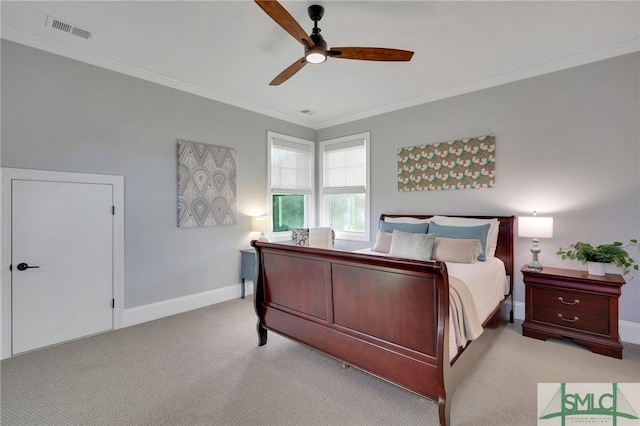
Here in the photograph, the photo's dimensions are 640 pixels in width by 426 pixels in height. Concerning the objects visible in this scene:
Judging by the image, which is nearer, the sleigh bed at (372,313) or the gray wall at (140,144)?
the sleigh bed at (372,313)

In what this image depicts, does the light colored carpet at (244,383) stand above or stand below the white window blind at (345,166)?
below

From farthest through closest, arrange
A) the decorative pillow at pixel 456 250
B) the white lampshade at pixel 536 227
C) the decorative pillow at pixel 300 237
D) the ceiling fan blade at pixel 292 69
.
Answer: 1. the decorative pillow at pixel 300 237
2. the decorative pillow at pixel 456 250
3. the white lampshade at pixel 536 227
4. the ceiling fan blade at pixel 292 69

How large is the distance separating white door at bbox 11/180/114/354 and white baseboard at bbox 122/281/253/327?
0.25 m

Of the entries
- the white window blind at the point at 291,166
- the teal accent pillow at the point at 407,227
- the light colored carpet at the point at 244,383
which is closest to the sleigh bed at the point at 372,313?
the light colored carpet at the point at 244,383

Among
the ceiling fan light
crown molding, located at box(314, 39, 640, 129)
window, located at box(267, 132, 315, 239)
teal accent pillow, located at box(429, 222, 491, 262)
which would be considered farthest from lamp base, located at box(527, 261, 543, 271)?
window, located at box(267, 132, 315, 239)

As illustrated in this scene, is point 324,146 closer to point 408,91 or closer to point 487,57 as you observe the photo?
point 408,91

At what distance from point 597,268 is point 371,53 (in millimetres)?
2917

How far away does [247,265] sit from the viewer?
4.36 m

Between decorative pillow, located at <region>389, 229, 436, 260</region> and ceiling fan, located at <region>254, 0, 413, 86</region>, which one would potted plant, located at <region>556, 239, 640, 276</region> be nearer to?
decorative pillow, located at <region>389, 229, 436, 260</region>

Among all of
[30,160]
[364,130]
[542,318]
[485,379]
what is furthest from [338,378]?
[364,130]

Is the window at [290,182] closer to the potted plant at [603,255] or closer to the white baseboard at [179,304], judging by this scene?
the white baseboard at [179,304]

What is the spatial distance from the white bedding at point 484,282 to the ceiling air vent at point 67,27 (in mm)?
3384

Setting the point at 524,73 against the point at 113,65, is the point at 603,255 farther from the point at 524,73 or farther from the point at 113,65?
the point at 113,65

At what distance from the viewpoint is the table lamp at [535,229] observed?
3.03m
